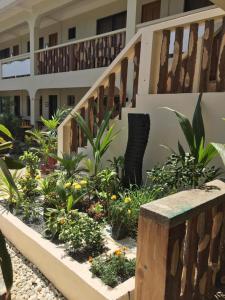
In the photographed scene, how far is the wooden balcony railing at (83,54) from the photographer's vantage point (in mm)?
8095

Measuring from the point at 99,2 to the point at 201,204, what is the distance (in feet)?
32.9

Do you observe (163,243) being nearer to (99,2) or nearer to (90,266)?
(90,266)

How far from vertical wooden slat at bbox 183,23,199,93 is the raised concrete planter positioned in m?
2.47

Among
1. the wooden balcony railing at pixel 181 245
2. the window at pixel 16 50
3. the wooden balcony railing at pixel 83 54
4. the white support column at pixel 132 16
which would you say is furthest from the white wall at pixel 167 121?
the window at pixel 16 50

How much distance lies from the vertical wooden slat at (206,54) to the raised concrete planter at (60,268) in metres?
2.43

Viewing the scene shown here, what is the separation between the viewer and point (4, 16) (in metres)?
12.3

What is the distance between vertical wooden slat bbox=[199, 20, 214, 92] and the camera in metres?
3.33

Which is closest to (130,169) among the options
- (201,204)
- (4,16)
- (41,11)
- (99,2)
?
(201,204)

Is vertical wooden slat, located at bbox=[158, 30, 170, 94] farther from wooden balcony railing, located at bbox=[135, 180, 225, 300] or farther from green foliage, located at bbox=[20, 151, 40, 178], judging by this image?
green foliage, located at bbox=[20, 151, 40, 178]

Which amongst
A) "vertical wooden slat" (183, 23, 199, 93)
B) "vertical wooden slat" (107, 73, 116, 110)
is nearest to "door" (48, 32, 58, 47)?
"vertical wooden slat" (107, 73, 116, 110)

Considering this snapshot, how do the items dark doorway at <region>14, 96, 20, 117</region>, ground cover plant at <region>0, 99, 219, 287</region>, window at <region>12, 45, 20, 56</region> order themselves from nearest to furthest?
ground cover plant at <region>0, 99, 219, 287</region> < window at <region>12, 45, 20, 56</region> < dark doorway at <region>14, 96, 20, 117</region>

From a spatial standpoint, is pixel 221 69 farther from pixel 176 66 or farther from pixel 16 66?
pixel 16 66

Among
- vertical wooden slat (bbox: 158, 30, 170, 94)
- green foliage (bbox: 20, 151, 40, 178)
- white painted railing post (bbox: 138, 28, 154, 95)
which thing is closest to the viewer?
vertical wooden slat (bbox: 158, 30, 170, 94)

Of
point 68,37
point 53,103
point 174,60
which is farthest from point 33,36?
point 174,60
